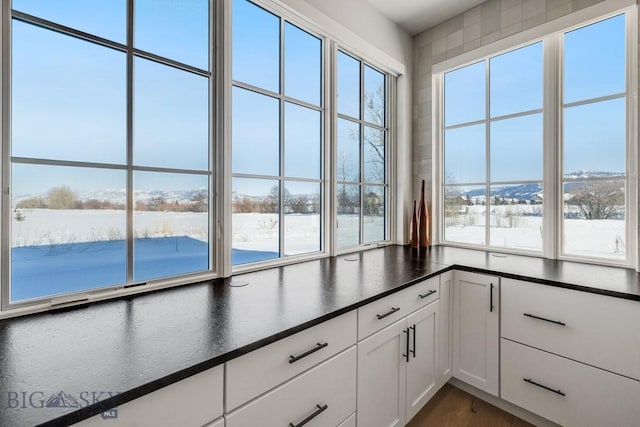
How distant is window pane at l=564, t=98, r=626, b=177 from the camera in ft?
6.06

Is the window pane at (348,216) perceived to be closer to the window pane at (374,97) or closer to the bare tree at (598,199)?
the window pane at (374,97)

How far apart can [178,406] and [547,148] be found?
2.58 m

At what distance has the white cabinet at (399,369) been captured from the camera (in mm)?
1298

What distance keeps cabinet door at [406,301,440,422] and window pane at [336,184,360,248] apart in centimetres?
81

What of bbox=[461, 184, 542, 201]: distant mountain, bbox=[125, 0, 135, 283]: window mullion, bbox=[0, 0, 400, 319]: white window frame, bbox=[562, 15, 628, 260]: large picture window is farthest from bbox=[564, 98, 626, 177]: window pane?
bbox=[125, 0, 135, 283]: window mullion

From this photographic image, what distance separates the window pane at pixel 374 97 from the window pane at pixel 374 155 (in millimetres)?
103

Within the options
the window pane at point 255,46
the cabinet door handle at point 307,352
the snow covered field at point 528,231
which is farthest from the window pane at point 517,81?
the cabinet door handle at point 307,352

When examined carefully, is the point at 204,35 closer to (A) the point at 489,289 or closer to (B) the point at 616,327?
(A) the point at 489,289

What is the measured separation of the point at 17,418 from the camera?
0.56m

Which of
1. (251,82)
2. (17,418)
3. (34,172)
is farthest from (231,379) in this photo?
(251,82)

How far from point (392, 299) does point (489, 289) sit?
743mm

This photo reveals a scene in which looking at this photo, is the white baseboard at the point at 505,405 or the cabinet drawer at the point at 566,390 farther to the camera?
the white baseboard at the point at 505,405

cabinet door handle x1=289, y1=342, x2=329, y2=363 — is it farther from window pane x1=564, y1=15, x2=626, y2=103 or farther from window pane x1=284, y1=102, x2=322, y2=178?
window pane x1=564, y1=15, x2=626, y2=103

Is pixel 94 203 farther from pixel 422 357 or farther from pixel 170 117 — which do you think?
pixel 422 357
